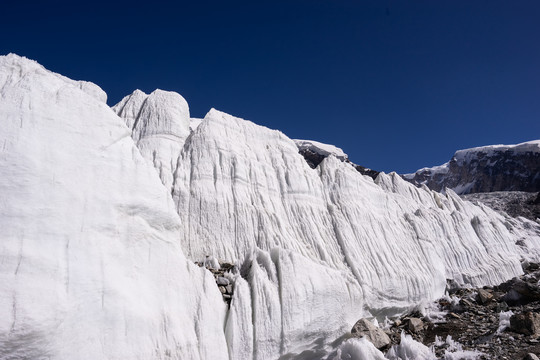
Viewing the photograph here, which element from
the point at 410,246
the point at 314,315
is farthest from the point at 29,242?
the point at 410,246

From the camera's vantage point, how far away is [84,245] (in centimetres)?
907

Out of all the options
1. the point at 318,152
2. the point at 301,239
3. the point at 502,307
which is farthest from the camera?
the point at 318,152

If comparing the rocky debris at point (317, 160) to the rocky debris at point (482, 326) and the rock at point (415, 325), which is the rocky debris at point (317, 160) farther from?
the rock at point (415, 325)

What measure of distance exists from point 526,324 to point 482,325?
76.7 inches

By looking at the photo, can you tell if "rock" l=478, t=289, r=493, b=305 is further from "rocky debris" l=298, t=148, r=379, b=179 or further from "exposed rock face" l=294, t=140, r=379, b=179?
"exposed rock face" l=294, t=140, r=379, b=179

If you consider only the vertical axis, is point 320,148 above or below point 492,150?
below

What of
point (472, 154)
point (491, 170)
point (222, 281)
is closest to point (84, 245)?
point (222, 281)

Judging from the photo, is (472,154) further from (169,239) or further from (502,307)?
(169,239)

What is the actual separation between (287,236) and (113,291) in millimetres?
8606

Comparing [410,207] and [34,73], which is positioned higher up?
[34,73]

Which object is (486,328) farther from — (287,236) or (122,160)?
(122,160)

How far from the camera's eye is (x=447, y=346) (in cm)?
1298

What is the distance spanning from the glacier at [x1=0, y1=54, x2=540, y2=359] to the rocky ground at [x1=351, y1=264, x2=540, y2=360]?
1289 millimetres

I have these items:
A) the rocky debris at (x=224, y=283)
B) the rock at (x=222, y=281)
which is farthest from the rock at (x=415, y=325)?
the rock at (x=222, y=281)
